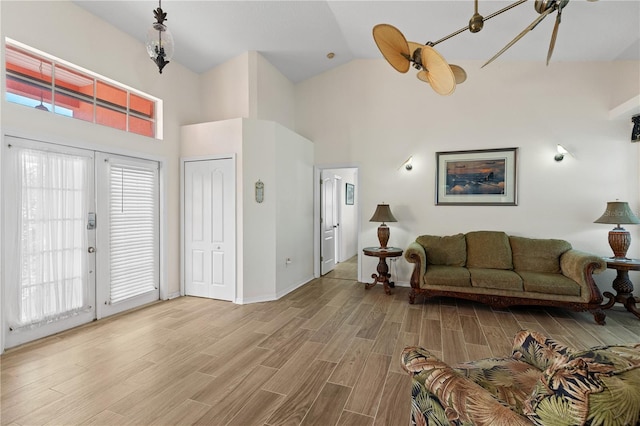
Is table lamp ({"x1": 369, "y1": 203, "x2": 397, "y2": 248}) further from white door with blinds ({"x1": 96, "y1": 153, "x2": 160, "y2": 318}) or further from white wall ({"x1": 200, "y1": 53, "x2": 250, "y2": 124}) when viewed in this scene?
white door with blinds ({"x1": 96, "y1": 153, "x2": 160, "y2": 318})

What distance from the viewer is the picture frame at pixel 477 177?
4555 millimetres

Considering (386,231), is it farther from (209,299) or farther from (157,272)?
(157,272)

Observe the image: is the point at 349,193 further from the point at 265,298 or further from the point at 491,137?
the point at 265,298

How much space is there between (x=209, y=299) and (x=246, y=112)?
2924 millimetres

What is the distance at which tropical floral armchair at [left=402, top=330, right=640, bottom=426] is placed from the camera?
0.78 metres

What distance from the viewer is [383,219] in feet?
15.6

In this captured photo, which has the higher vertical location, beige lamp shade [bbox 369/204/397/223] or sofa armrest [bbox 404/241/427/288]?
beige lamp shade [bbox 369/204/397/223]

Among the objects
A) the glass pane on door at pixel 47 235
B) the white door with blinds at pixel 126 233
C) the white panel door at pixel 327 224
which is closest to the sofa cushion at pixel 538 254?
the white panel door at pixel 327 224

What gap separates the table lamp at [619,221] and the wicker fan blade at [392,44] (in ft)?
12.4

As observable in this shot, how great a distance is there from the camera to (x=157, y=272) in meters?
4.32

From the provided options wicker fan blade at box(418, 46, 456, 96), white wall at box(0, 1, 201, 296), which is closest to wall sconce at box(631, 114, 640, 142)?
wicker fan blade at box(418, 46, 456, 96)

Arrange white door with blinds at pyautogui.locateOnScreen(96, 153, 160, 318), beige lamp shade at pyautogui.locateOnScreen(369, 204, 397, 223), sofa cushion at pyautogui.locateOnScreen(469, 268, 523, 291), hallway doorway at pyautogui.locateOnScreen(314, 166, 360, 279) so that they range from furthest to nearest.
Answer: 1. hallway doorway at pyautogui.locateOnScreen(314, 166, 360, 279)
2. beige lamp shade at pyautogui.locateOnScreen(369, 204, 397, 223)
3. sofa cushion at pyautogui.locateOnScreen(469, 268, 523, 291)
4. white door with blinds at pyautogui.locateOnScreen(96, 153, 160, 318)

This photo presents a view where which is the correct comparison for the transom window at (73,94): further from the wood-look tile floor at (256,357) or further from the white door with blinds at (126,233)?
the wood-look tile floor at (256,357)

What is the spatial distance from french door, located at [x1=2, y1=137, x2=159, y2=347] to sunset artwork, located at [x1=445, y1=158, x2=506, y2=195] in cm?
465
